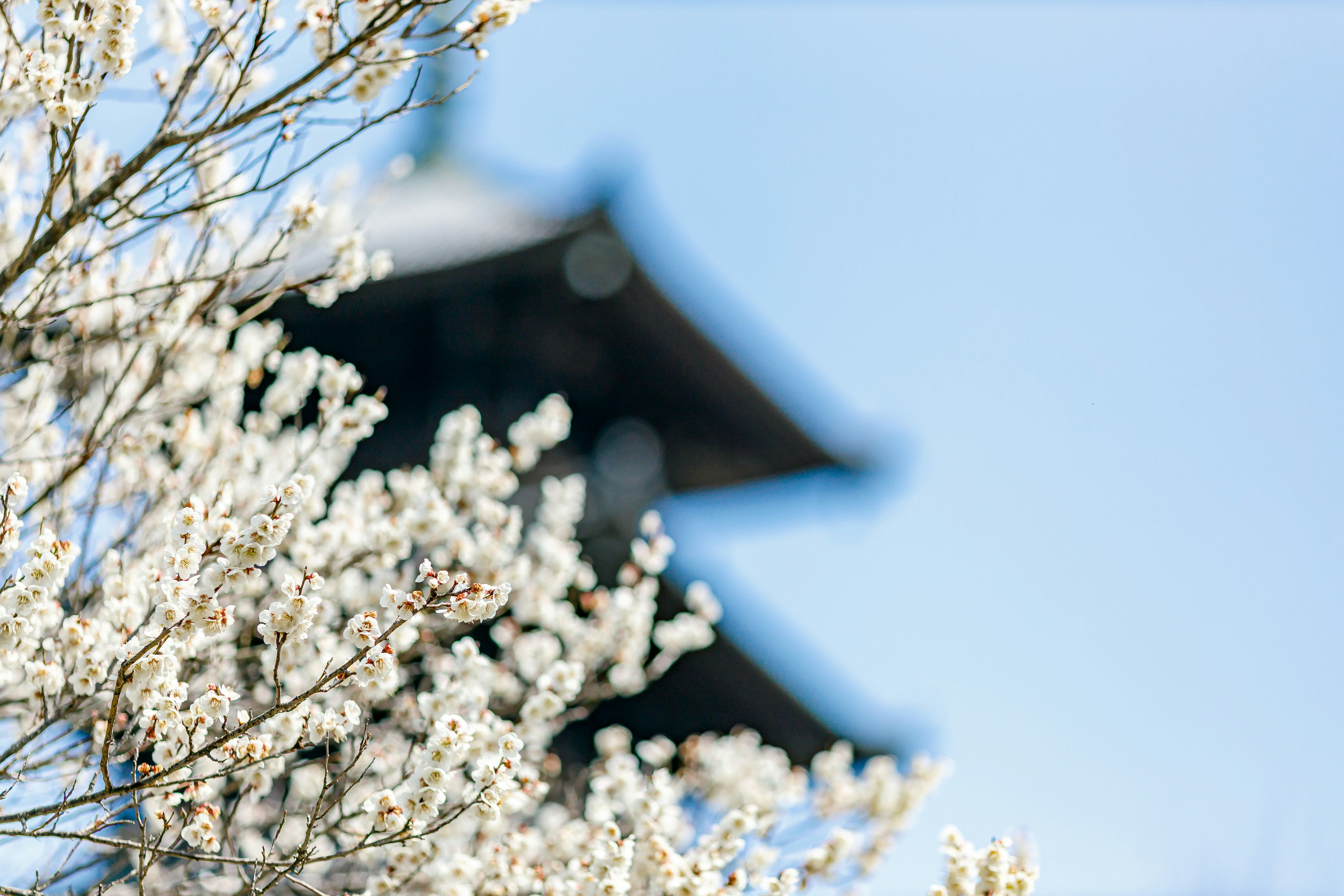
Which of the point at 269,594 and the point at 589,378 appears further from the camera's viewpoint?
the point at 589,378

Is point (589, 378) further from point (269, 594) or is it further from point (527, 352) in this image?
point (269, 594)

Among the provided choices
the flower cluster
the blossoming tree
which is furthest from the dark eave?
the flower cluster

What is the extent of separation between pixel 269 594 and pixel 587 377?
6700mm

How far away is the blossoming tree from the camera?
270 centimetres

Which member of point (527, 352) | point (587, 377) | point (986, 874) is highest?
point (587, 377)

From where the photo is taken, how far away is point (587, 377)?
10.9m

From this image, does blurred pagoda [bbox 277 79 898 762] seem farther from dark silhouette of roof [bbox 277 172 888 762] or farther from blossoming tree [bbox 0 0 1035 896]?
blossoming tree [bbox 0 0 1035 896]

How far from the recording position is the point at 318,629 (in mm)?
3771

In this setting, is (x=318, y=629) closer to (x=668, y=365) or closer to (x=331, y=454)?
(x=331, y=454)

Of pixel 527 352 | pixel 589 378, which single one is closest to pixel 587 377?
pixel 589 378

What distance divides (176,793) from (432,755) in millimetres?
690

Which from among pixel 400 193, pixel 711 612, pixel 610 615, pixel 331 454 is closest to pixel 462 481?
pixel 331 454

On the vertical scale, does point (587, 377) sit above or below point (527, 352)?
above

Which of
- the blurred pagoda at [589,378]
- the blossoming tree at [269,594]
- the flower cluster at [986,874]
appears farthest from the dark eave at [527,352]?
the flower cluster at [986,874]
